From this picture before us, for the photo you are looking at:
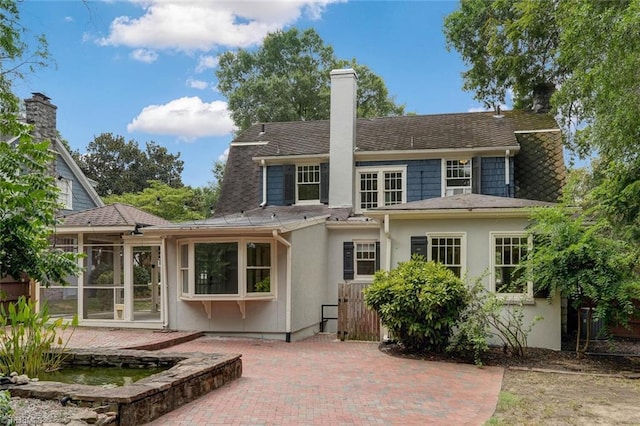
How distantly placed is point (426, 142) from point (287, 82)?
14.0 metres

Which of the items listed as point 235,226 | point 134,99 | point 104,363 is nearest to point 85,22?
point 104,363

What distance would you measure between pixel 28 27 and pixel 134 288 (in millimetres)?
8889

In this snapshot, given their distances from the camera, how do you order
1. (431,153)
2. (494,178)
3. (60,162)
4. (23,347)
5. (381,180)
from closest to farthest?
(23,347) < (494,178) < (431,153) < (381,180) < (60,162)

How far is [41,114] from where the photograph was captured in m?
17.4

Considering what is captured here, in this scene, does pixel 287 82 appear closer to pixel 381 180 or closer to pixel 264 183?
pixel 264 183

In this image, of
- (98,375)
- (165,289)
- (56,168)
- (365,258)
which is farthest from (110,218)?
(56,168)

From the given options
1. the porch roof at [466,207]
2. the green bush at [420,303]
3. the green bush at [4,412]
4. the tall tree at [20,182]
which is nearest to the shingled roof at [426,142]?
the porch roof at [466,207]

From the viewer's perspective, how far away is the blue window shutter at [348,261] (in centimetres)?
1464

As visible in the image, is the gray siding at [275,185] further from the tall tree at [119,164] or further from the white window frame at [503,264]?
the tall tree at [119,164]

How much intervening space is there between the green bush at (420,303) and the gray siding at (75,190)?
572 inches

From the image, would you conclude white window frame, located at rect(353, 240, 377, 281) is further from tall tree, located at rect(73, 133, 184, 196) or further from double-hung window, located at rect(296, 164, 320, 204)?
tall tree, located at rect(73, 133, 184, 196)

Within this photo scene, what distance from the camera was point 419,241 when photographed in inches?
467

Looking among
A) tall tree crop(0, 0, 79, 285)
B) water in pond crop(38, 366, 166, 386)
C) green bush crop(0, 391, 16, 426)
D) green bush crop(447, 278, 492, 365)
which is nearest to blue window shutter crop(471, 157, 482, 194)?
green bush crop(447, 278, 492, 365)

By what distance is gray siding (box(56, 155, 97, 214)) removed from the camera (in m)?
19.7
